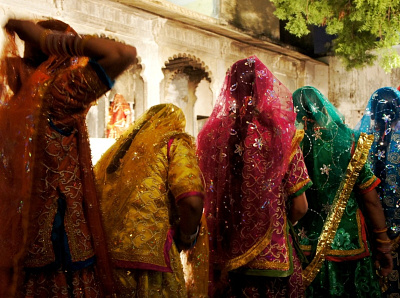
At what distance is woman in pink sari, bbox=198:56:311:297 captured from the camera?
7.30ft

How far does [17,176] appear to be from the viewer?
4.73ft

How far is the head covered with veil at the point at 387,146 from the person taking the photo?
10.1 ft

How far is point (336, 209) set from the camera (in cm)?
273

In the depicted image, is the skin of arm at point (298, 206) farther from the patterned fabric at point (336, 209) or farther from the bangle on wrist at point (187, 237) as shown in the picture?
the bangle on wrist at point (187, 237)

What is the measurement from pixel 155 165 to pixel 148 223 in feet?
0.80

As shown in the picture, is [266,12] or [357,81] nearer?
[266,12]

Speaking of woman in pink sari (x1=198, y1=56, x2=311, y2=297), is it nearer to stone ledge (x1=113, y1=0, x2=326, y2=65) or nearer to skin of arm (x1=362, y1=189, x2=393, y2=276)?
skin of arm (x1=362, y1=189, x2=393, y2=276)

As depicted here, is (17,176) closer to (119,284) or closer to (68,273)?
(68,273)

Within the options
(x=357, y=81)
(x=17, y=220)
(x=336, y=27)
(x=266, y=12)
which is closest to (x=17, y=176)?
(x=17, y=220)

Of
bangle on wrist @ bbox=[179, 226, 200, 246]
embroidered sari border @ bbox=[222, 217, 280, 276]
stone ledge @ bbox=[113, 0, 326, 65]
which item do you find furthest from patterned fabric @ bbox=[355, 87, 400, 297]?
stone ledge @ bbox=[113, 0, 326, 65]

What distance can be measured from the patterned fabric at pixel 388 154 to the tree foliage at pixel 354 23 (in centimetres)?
522

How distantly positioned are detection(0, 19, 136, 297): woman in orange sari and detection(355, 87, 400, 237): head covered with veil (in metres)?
2.21

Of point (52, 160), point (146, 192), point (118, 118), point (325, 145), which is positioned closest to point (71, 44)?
point (52, 160)

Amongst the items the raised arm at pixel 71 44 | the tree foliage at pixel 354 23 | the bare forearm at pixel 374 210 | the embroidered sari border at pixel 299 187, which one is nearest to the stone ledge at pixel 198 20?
the tree foliage at pixel 354 23
